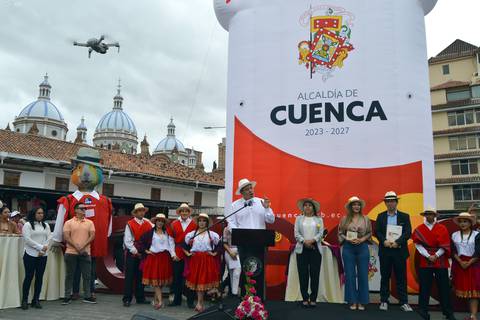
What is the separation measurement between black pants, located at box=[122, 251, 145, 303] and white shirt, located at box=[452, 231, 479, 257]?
173 inches

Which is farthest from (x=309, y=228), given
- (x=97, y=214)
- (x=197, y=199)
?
(x=197, y=199)

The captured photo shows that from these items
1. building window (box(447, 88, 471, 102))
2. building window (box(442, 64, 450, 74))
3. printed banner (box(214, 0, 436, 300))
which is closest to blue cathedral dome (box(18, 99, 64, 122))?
building window (box(442, 64, 450, 74))

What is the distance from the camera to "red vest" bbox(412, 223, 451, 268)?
534 cm

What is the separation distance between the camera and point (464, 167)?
33281 mm

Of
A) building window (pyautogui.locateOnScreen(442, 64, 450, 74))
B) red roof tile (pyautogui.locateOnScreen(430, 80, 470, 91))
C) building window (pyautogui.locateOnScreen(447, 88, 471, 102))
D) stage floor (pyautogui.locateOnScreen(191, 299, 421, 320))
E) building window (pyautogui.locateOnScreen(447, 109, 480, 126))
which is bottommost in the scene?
stage floor (pyautogui.locateOnScreen(191, 299, 421, 320))

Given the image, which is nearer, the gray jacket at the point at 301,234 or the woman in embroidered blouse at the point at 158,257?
the gray jacket at the point at 301,234

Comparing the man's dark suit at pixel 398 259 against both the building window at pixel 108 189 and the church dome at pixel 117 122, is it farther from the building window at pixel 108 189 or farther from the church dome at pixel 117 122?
the church dome at pixel 117 122

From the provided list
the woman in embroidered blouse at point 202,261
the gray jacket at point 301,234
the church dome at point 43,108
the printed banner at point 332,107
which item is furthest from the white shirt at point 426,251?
the church dome at point 43,108

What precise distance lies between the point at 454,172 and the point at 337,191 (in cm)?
3059

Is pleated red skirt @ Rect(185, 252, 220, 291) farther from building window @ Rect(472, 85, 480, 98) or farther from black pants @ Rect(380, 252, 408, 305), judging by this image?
building window @ Rect(472, 85, 480, 98)

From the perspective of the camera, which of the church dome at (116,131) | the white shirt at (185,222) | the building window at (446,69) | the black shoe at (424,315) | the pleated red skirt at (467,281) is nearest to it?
the black shoe at (424,315)

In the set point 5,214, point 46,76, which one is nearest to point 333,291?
point 5,214

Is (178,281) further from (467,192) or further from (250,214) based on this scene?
(467,192)

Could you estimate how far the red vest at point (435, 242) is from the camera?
5.34 meters
